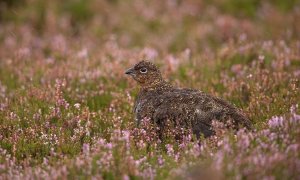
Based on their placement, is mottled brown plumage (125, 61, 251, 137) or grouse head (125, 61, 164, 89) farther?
grouse head (125, 61, 164, 89)

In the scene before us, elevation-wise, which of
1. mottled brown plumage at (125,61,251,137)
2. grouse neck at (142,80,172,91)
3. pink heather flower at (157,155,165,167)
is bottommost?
pink heather flower at (157,155,165,167)

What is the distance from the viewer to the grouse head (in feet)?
25.9

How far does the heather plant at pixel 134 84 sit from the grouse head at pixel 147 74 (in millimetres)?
340

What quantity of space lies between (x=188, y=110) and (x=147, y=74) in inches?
60.5

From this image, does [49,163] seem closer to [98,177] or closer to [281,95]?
[98,177]

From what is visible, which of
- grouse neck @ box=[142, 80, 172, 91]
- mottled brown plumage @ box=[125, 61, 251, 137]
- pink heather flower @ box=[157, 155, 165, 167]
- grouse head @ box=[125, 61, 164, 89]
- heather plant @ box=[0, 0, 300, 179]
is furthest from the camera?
grouse head @ box=[125, 61, 164, 89]

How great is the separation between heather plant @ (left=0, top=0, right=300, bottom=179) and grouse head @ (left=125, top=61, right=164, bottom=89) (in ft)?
1.12

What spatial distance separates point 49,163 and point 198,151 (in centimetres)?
157

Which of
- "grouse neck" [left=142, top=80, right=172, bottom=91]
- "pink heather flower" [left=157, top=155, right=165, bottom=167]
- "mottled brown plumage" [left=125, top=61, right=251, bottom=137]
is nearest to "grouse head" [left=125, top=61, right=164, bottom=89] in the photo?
"grouse neck" [left=142, top=80, right=172, bottom=91]

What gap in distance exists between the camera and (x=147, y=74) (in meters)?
7.95

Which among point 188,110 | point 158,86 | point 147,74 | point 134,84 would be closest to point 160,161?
point 188,110

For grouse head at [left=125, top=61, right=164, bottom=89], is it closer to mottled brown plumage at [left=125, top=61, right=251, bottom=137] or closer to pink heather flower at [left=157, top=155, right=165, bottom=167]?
mottled brown plumage at [left=125, top=61, right=251, bottom=137]

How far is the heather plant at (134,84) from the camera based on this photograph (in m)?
5.39

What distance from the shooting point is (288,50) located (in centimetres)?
1038
